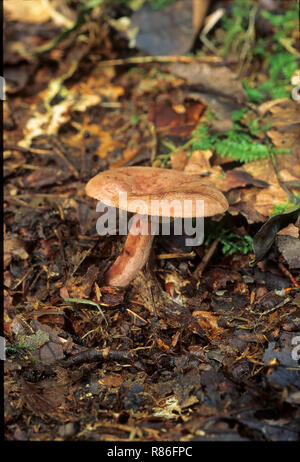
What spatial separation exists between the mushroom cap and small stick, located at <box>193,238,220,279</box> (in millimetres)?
600

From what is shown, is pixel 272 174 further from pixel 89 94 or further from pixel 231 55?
pixel 89 94

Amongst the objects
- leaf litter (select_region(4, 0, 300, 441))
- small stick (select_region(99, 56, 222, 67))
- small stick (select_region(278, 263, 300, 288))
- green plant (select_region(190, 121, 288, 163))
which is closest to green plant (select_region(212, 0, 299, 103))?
leaf litter (select_region(4, 0, 300, 441))

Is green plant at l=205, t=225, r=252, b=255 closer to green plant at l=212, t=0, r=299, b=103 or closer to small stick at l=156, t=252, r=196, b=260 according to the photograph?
small stick at l=156, t=252, r=196, b=260

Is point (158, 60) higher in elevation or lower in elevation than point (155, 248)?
higher

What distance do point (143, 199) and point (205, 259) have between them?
982 mm

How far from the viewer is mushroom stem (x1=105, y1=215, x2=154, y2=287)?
2.88 meters

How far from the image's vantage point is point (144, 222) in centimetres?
282

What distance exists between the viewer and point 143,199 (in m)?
2.31

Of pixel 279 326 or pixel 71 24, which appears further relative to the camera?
pixel 71 24

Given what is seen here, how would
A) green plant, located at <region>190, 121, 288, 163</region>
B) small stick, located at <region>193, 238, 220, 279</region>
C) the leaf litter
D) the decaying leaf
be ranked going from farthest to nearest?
green plant, located at <region>190, 121, 288, 163</region> < small stick, located at <region>193, 238, 220, 279</region> < the decaying leaf < the leaf litter

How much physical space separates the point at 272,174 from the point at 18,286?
217 centimetres

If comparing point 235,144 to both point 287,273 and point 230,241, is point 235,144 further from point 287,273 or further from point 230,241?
point 287,273

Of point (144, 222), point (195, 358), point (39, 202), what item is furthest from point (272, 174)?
point (39, 202)

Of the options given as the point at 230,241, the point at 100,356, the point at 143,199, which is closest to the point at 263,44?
the point at 230,241
